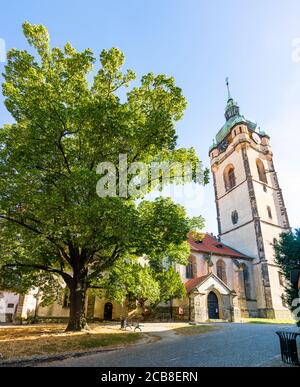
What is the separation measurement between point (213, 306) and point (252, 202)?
56.9 feet

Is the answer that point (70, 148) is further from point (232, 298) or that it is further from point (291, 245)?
point (232, 298)

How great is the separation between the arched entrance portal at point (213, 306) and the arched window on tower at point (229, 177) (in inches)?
831

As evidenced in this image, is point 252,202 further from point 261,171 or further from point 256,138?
point 256,138

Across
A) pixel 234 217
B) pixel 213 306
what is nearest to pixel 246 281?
pixel 213 306

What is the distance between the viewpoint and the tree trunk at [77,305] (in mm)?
13656

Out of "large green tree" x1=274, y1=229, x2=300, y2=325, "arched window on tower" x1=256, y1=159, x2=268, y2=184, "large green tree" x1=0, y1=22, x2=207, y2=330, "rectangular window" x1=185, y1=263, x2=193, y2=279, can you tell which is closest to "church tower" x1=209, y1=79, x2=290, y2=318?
"arched window on tower" x1=256, y1=159, x2=268, y2=184

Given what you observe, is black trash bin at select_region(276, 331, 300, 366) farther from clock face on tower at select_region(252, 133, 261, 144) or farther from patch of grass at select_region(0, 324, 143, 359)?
clock face on tower at select_region(252, 133, 261, 144)

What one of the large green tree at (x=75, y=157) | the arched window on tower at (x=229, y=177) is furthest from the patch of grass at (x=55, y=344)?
the arched window on tower at (x=229, y=177)

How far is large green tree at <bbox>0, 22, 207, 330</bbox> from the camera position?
10.5 metres

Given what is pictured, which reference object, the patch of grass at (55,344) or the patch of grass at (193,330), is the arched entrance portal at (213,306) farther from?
the patch of grass at (55,344)

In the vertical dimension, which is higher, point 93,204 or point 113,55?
point 113,55
